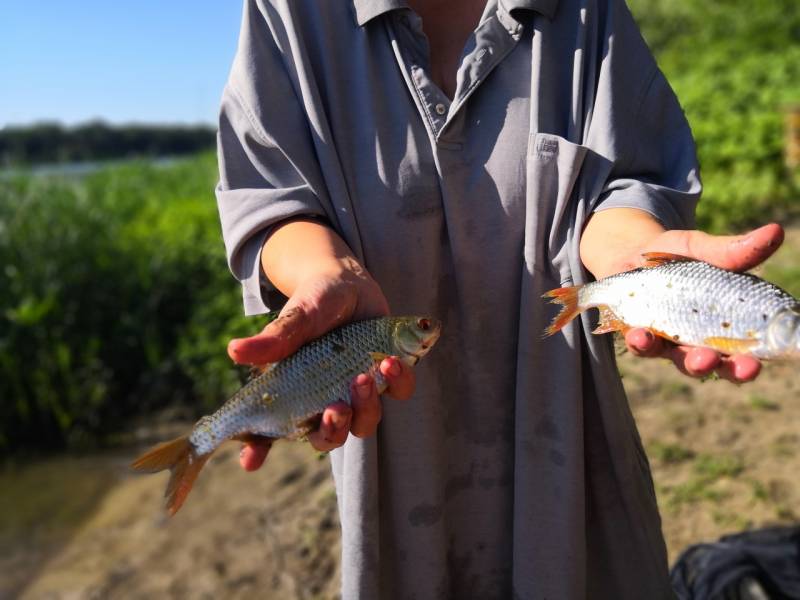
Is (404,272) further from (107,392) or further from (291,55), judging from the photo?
(107,392)

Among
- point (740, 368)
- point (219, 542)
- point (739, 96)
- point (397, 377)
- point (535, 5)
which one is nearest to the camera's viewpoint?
point (740, 368)

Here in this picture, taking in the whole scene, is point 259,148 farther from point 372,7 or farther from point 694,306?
point 694,306

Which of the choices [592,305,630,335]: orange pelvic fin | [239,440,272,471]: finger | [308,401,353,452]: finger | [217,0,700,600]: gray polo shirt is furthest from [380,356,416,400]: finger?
[592,305,630,335]: orange pelvic fin

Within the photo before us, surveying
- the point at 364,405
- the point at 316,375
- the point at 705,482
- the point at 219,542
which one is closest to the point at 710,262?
the point at 364,405

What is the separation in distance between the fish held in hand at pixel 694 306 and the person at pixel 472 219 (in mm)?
45

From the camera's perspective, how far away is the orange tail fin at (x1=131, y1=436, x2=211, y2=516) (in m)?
1.93

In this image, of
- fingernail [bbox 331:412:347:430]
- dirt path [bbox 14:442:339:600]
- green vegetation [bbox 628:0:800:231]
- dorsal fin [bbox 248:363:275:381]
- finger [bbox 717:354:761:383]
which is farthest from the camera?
green vegetation [bbox 628:0:800:231]

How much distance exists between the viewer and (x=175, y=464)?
1979mm

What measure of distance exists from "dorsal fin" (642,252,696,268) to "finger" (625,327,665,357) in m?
0.16

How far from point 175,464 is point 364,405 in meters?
0.57

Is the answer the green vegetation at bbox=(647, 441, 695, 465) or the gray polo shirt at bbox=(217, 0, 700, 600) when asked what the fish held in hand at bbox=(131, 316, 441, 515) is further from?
the green vegetation at bbox=(647, 441, 695, 465)

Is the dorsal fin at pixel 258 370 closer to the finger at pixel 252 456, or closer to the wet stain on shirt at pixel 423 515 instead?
the finger at pixel 252 456

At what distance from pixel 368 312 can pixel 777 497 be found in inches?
106

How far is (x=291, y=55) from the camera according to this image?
1882 mm
